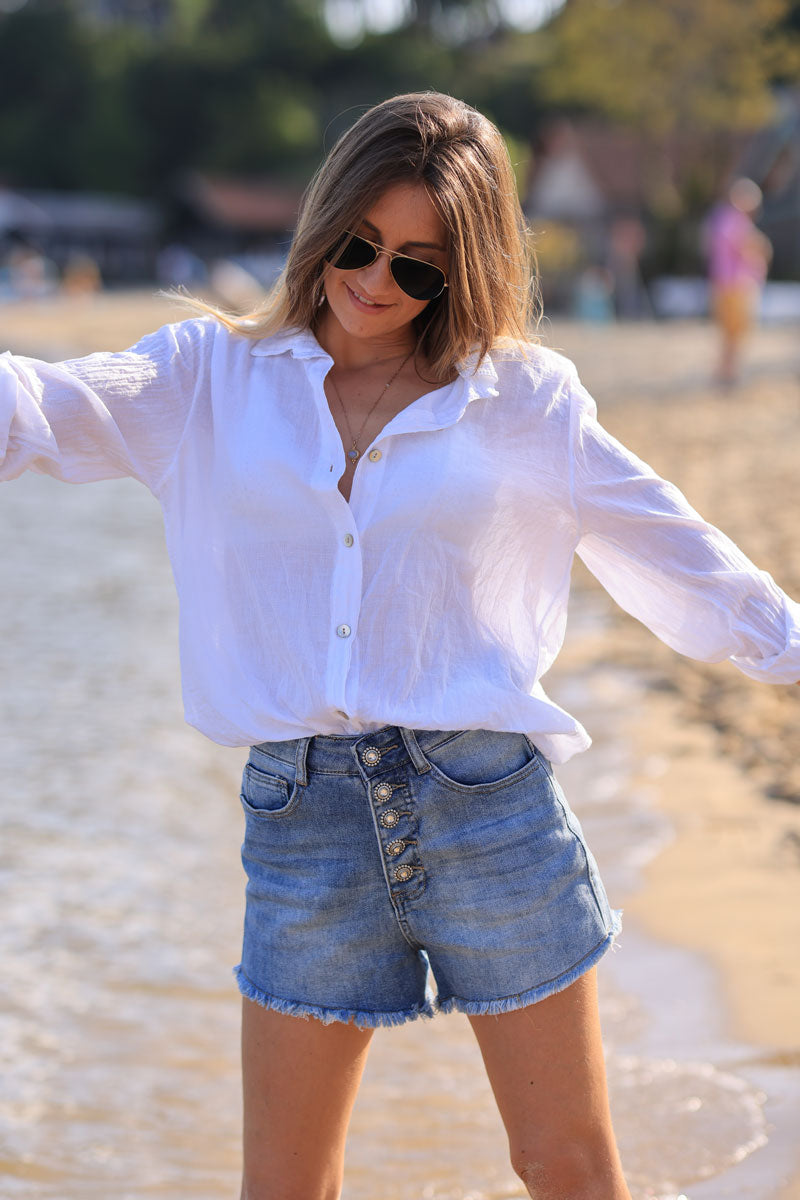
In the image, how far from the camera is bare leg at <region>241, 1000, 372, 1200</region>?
6.63 feet

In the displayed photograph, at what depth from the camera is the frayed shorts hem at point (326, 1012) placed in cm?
200

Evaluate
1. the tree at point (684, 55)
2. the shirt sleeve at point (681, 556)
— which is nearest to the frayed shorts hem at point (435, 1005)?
the shirt sleeve at point (681, 556)

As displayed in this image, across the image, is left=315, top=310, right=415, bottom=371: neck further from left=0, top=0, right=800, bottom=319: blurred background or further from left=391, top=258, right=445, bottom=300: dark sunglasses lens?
left=0, top=0, right=800, bottom=319: blurred background

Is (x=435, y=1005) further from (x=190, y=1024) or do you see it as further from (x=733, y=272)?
(x=733, y=272)

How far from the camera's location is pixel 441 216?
2.02 m

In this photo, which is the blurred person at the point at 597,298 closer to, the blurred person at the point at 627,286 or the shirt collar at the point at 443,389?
the blurred person at the point at 627,286

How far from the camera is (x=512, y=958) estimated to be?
6.48 ft

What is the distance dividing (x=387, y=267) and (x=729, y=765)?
11.3ft

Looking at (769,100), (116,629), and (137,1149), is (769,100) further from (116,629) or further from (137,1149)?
(137,1149)

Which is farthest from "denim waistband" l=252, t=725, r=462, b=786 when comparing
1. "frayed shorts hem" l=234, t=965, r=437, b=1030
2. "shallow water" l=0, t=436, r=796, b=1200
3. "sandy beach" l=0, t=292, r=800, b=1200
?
"shallow water" l=0, t=436, r=796, b=1200

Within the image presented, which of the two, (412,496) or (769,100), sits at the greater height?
(412,496)

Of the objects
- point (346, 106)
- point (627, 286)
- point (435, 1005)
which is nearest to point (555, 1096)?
point (435, 1005)

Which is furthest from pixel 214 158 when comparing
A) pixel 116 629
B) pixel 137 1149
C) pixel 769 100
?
pixel 137 1149

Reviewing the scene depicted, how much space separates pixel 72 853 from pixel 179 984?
39.2 inches
